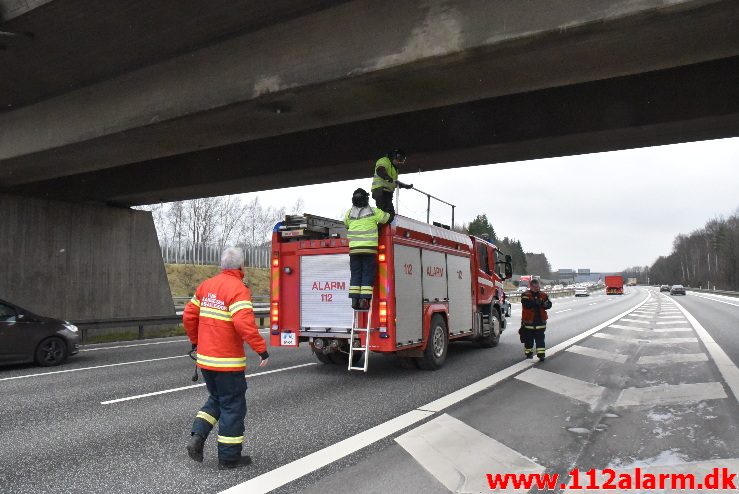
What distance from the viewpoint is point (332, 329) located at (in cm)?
891

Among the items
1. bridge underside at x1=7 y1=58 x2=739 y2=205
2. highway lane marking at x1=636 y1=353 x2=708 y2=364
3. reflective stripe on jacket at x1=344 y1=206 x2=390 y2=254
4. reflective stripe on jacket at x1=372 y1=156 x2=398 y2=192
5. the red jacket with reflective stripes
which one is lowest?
highway lane marking at x1=636 y1=353 x2=708 y2=364

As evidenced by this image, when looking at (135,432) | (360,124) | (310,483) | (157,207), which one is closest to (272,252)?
(360,124)

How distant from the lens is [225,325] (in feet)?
14.9

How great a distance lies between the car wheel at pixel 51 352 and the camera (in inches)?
428

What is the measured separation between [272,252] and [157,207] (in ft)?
218

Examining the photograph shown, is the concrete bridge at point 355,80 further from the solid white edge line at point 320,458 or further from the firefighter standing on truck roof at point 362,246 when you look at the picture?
the solid white edge line at point 320,458

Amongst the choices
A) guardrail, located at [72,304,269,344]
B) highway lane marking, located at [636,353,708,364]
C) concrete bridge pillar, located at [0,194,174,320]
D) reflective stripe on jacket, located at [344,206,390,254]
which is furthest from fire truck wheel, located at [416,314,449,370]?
concrete bridge pillar, located at [0,194,174,320]

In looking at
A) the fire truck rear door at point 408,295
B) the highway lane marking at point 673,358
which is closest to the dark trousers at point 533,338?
the highway lane marking at point 673,358

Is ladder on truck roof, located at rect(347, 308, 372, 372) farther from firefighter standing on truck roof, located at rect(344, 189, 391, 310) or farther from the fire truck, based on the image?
firefighter standing on truck roof, located at rect(344, 189, 391, 310)

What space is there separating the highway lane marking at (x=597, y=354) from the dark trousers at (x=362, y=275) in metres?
5.83

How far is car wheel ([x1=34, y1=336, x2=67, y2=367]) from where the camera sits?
1087 cm

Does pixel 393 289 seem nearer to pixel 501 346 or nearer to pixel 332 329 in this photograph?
pixel 332 329

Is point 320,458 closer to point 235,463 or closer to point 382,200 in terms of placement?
point 235,463

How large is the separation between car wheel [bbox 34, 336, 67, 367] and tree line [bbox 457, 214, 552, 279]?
269 ft
